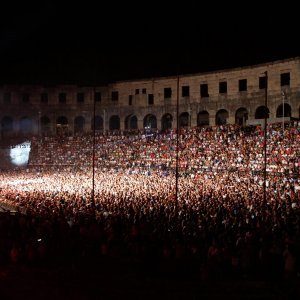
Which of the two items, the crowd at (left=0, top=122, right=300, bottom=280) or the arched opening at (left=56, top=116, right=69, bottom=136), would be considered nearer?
the crowd at (left=0, top=122, right=300, bottom=280)

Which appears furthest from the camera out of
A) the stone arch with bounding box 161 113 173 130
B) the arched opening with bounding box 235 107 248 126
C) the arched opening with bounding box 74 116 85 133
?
the arched opening with bounding box 74 116 85 133

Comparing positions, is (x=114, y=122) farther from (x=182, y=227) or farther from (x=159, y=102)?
(x=182, y=227)

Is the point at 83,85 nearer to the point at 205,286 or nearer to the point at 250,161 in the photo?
the point at 250,161

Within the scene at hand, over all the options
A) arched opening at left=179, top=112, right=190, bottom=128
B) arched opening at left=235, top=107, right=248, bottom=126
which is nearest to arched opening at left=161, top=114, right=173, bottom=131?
arched opening at left=179, top=112, right=190, bottom=128

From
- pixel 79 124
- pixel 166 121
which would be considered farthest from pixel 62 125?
pixel 166 121

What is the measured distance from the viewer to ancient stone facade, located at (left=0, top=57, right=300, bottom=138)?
150 ft

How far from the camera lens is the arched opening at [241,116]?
2013 inches

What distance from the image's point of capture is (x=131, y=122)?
62.7 metres

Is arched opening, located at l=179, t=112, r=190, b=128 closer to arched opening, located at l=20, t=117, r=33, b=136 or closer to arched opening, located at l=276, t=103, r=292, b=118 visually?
arched opening, located at l=276, t=103, r=292, b=118

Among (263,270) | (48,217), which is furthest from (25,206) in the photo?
Answer: (263,270)

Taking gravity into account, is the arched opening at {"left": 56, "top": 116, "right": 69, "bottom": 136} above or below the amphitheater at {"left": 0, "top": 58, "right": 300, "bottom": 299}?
above

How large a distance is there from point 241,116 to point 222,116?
266 centimetres

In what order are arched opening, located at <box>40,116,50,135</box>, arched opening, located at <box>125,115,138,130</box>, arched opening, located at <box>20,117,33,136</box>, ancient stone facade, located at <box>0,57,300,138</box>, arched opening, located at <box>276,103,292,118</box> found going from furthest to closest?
arched opening, located at <box>40,116,50,135</box> < arched opening, located at <box>20,117,33,136</box> < arched opening, located at <box>125,115,138,130</box> < arched opening, located at <box>276,103,292,118</box> < ancient stone facade, located at <box>0,57,300,138</box>

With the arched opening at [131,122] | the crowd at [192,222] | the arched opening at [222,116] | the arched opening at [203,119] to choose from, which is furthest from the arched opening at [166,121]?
the crowd at [192,222]
